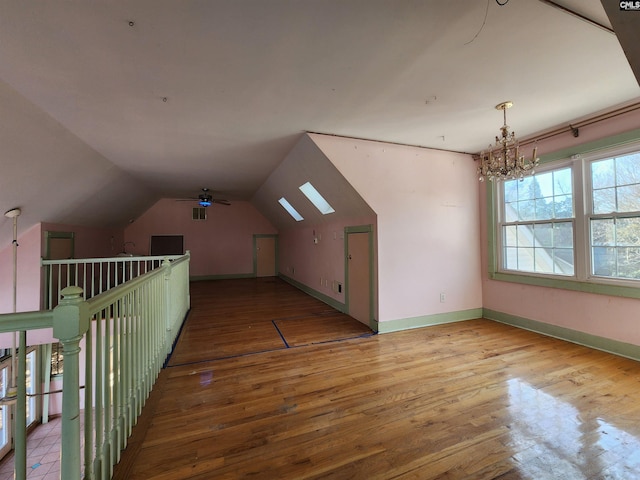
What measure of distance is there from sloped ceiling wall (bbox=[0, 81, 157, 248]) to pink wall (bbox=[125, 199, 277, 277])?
242 centimetres

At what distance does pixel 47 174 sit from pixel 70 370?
3591 millimetres

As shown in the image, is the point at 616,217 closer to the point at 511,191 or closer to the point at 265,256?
the point at 511,191

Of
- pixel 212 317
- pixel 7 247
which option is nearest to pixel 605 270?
pixel 212 317

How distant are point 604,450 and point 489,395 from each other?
66 cm

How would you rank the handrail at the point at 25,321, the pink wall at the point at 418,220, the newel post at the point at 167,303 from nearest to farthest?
the handrail at the point at 25,321, the newel post at the point at 167,303, the pink wall at the point at 418,220

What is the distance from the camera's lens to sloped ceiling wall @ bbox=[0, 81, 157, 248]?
96.4 inches

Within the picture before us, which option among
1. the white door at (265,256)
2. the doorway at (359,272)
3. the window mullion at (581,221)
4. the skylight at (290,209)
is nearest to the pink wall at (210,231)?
the white door at (265,256)

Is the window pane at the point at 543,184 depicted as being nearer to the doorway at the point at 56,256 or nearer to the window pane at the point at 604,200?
the window pane at the point at 604,200

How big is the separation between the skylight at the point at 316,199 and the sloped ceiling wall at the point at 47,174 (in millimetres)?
3144

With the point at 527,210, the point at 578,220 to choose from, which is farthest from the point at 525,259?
the point at 578,220

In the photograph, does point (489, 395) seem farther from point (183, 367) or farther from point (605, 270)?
point (183, 367)

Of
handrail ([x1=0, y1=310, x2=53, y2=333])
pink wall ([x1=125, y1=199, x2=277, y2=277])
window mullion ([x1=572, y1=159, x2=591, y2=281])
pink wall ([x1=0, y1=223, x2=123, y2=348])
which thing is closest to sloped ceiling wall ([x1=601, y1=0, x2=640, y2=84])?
handrail ([x1=0, y1=310, x2=53, y2=333])

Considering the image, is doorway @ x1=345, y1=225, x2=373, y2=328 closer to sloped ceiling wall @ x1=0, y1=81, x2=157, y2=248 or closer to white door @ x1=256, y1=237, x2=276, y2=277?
sloped ceiling wall @ x1=0, y1=81, x2=157, y2=248

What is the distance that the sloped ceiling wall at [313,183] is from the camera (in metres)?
3.55
